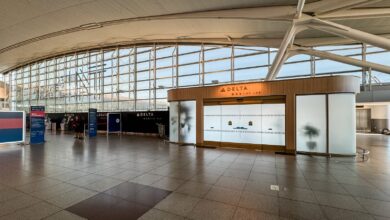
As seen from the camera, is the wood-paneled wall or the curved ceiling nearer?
the wood-paneled wall

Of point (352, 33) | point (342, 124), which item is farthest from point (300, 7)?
point (342, 124)

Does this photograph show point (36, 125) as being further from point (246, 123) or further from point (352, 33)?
point (352, 33)

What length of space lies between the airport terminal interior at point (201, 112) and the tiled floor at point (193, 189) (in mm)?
32

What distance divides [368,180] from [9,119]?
13.6 meters

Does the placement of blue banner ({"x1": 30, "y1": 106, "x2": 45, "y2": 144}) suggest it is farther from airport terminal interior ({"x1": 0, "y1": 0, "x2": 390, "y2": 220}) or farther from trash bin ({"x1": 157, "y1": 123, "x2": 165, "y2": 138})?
trash bin ({"x1": 157, "y1": 123, "x2": 165, "y2": 138})

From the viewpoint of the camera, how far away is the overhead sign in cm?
832

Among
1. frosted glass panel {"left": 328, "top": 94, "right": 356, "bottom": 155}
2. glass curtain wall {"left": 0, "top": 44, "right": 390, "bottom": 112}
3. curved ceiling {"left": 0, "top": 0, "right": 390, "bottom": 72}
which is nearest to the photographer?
frosted glass panel {"left": 328, "top": 94, "right": 356, "bottom": 155}

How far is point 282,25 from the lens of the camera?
11.5 metres

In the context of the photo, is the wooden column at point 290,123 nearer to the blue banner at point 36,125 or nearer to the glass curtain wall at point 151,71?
the glass curtain wall at point 151,71

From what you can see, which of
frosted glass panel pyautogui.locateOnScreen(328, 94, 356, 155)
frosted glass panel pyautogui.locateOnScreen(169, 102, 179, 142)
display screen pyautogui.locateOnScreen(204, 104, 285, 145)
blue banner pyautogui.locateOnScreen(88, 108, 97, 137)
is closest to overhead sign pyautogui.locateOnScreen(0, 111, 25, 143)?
blue banner pyautogui.locateOnScreen(88, 108, 97, 137)

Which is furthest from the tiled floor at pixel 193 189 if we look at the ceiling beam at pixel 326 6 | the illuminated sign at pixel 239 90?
the ceiling beam at pixel 326 6

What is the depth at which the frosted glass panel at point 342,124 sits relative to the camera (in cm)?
648

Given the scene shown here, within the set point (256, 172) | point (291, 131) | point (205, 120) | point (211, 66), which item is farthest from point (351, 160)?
point (211, 66)

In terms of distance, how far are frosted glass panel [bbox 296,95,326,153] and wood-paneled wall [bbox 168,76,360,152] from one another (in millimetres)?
195
